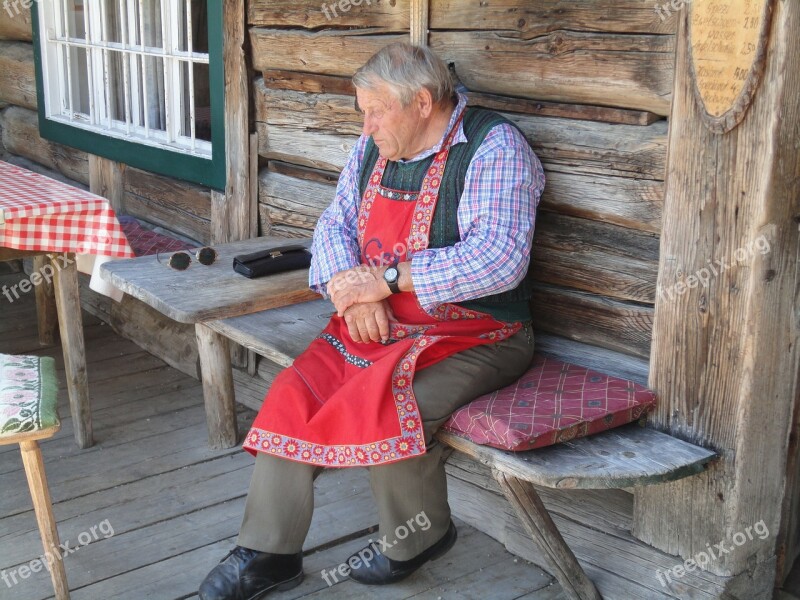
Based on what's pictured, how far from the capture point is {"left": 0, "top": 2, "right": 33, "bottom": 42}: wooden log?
5656 millimetres

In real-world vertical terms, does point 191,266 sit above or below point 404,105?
below

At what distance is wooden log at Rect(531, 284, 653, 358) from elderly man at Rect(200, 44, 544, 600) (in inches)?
5.7

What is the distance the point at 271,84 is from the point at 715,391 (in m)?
2.24

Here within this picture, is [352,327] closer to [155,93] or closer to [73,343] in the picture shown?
[73,343]

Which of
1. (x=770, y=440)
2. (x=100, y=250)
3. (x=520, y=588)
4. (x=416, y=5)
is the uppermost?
(x=416, y=5)

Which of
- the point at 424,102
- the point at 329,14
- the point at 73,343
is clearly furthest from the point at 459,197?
the point at 73,343

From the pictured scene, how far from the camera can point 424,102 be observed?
2.79 metres

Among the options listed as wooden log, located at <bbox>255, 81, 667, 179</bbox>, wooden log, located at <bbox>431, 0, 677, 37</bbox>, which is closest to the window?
wooden log, located at <bbox>255, 81, 667, 179</bbox>

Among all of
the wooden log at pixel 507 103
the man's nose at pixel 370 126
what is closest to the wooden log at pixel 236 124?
the wooden log at pixel 507 103

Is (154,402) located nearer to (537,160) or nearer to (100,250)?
(100,250)

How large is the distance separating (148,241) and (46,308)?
0.76m

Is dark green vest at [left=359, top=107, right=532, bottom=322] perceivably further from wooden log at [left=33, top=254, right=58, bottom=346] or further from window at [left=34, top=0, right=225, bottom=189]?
wooden log at [left=33, top=254, right=58, bottom=346]

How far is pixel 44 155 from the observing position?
5.93 meters

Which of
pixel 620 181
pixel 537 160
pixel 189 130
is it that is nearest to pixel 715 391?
pixel 620 181
